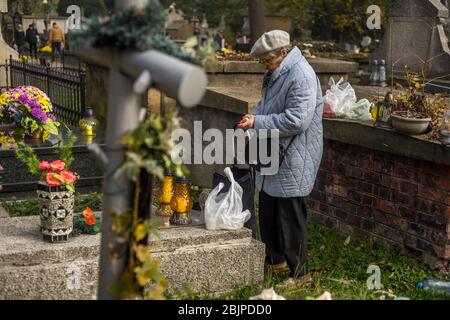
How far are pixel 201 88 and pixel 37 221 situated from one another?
2932 millimetres

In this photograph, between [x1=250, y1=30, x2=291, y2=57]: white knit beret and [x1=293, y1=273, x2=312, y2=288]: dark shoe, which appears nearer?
[x1=250, y1=30, x2=291, y2=57]: white knit beret

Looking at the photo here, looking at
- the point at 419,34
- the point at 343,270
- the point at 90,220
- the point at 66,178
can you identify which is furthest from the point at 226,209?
the point at 419,34

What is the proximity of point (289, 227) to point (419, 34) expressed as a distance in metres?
6.80

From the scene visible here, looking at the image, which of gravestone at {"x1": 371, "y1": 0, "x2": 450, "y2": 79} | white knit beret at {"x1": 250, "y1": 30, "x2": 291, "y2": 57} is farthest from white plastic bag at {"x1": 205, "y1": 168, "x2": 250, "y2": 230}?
gravestone at {"x1": 371, "y1": 0, "x2": 450, "y2": 79}

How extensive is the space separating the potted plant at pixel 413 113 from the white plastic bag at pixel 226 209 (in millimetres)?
1532

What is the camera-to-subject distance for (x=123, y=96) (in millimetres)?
2572

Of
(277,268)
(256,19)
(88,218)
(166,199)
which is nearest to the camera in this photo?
(88,218)

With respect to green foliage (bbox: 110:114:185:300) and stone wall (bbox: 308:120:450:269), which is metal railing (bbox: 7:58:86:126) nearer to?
stone wall (bbox: 308:120:450:269)

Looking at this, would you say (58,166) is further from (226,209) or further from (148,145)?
(148,145)

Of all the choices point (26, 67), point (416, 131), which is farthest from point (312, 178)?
point (26, 67)

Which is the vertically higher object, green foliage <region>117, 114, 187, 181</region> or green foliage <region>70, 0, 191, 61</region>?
green foliage <region>70, 0, 191, 61</region>

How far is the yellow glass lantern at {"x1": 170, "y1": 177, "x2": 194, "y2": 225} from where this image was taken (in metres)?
5.03
